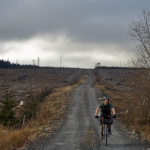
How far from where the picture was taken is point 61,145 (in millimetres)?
10305

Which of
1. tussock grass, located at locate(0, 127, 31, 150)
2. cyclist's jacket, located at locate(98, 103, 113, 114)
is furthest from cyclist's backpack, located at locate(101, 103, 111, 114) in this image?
tussock grass, located at locate(0, 127, 31, 150)

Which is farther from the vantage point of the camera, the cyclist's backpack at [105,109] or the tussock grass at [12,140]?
the cyclist's backpack at [105,109]

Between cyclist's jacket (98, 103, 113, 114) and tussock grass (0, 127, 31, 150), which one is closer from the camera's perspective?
tussock grass (0, 127, 31, 150)

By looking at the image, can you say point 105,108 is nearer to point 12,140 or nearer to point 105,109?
point 105,109

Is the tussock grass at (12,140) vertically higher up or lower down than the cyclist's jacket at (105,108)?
lower down

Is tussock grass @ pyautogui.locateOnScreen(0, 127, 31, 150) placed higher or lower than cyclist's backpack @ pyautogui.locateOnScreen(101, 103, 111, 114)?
lower

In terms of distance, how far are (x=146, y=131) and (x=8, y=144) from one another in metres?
7.74

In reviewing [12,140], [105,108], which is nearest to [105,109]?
[105,108]

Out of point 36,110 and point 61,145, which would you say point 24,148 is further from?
point 36,110

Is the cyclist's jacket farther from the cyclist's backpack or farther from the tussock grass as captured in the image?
the tussock grass

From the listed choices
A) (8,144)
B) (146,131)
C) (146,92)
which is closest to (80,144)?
(8,144)

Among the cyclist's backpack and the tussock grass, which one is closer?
the tussock grass

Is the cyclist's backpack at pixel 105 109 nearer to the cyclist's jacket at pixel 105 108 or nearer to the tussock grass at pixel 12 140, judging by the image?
the cyclist's jacket at pixel 105 108

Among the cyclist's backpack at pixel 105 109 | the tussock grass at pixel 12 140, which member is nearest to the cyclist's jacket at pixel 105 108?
the cyclist's backpack at pixel 105 109
